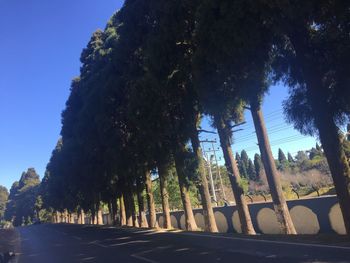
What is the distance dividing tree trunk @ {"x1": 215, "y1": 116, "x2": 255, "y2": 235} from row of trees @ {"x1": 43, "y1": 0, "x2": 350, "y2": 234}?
4 centimetres

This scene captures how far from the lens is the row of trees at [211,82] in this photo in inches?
440

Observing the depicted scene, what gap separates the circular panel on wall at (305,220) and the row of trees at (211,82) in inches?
158

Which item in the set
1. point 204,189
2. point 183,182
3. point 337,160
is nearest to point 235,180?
point 204,189

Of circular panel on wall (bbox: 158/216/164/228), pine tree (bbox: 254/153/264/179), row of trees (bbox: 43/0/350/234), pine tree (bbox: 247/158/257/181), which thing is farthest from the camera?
pine tree (bbox: 247/158/257/181)

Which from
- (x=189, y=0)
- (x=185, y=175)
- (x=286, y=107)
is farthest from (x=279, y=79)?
(x=185, y=175)

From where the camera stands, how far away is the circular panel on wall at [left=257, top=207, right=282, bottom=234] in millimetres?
23688

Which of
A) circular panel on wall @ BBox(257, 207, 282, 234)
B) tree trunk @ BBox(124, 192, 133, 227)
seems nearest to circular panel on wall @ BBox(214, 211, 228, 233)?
circular panel on wall @ BBox(257, 207, 282, 234)

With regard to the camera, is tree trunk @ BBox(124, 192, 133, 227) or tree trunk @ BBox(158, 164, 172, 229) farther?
tree trunk @ BBox(124, 192, 133, 227)

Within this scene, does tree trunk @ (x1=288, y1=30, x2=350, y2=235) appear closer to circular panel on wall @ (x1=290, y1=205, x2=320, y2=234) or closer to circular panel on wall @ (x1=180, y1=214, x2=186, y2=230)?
circular panel on wall @ (x1=290, y1=205, x2=320, y2=234)

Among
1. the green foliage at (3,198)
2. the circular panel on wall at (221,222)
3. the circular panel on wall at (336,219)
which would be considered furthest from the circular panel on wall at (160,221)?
the green foliage at (3,198)

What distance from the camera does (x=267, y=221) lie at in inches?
958

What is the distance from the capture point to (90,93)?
27.4 meters

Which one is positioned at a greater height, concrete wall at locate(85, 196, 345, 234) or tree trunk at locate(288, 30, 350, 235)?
tree trunk at locate(288, 30, 350, 235)

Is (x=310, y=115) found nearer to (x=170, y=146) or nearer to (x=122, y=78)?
(x=170, y=146)
